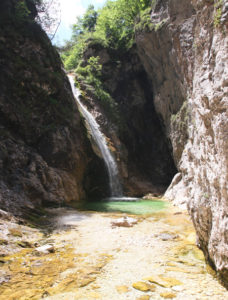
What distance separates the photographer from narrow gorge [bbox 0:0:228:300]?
10.9 ft

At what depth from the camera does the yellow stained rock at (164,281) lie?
3.31m

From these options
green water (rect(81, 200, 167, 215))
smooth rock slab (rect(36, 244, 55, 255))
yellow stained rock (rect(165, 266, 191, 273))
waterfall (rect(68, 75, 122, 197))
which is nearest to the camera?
yellow stained rock (rect(165, 266, 191, 273))

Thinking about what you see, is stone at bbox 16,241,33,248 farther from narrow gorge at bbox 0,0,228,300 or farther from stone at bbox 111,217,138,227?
stone at bbox 111,217,138,227

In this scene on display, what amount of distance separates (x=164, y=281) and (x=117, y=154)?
16233mm

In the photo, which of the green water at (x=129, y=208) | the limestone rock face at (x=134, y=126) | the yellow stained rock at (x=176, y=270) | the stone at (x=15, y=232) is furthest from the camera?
the limestone rock face at (x=134, y=126)

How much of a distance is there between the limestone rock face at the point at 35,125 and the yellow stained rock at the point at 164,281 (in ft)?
20.7

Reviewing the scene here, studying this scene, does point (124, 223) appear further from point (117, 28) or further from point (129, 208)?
point (117, 28)

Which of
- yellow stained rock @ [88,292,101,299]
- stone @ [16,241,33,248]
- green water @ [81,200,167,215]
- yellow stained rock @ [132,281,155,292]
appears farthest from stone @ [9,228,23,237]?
green water @ [81,200,167,215]

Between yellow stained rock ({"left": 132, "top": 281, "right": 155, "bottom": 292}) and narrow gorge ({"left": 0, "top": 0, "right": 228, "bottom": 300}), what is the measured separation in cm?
1

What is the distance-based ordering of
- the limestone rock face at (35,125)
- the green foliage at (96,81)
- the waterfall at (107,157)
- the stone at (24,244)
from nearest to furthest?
the stone at (24,244), the limestone rock face at (35,125), the waterfall at (107,157), the green foliage at (96,81)

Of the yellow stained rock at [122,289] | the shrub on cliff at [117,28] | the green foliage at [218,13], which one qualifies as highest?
the shrub on cliff at [117,28]

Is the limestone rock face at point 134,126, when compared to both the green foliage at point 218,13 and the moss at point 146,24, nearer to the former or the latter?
the moss at point 146,24

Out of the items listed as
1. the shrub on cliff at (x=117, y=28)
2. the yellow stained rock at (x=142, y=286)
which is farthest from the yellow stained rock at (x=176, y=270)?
the shrub on cliff at (x=117, y=28)

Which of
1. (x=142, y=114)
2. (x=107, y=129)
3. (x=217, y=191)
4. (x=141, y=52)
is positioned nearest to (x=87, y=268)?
(x=217, y=191)
